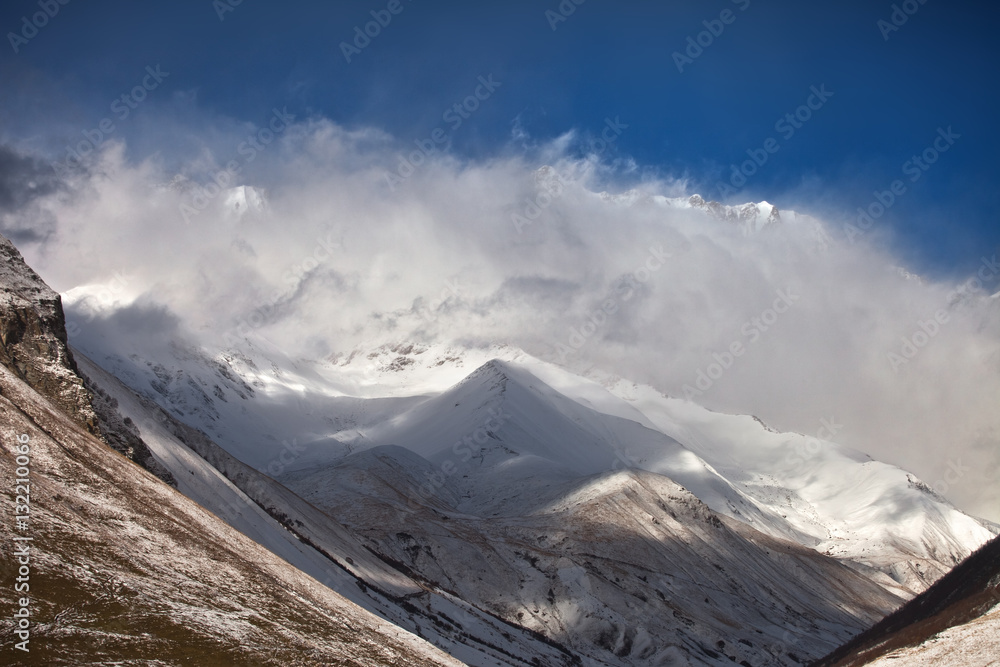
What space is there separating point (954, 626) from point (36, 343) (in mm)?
52614

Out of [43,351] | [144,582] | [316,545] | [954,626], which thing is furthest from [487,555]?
[144,582]

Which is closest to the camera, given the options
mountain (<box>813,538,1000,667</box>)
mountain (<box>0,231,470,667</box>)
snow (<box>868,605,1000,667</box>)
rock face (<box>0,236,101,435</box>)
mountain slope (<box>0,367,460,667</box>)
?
mountain (<box>0,231,470,667</box>)

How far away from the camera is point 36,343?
141 ft

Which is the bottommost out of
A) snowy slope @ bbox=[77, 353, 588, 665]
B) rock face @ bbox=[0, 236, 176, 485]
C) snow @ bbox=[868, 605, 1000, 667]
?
snowy slope @ bbox=[77, 353, 588, 665]

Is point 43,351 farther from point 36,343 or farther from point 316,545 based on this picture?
point 316,545

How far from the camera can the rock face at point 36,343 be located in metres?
41.3

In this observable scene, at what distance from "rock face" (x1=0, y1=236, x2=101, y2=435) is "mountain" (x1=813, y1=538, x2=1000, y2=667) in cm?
4532

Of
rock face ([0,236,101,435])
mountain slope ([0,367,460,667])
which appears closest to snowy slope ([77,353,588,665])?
rock face ([0,236,101,435])

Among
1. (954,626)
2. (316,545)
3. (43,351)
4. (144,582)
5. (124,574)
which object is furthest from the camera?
(316,545)

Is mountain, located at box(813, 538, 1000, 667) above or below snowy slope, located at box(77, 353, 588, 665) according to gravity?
above

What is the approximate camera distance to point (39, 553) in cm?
2594

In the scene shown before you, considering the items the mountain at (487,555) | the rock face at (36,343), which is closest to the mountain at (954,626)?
the mountain at (487,555)

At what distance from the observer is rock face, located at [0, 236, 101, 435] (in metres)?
41.3

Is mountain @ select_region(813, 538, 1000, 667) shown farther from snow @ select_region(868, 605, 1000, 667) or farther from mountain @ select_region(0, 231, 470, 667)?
mountain @ select_region(0, 231, 470, 667)
